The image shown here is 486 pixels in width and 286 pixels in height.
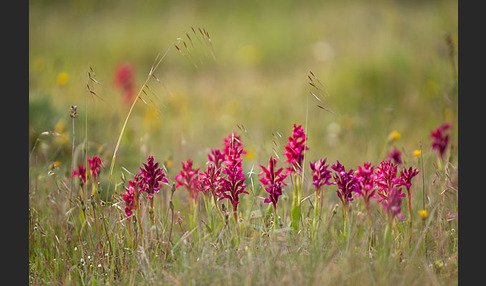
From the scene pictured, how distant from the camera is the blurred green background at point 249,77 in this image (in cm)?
463

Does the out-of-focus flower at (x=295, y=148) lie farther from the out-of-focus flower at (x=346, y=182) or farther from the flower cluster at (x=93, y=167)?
the flower cluster at (x=93, y=167)

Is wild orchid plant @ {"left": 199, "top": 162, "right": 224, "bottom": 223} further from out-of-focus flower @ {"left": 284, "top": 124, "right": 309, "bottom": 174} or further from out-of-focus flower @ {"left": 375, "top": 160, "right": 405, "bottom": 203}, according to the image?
out-of-focus flower @ {"left": 375, "top": 160, "right": 405, "bottom": 203}

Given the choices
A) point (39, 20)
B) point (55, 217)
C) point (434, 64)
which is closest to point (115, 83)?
point (55, 217)

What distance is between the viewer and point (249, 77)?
25.2 feet

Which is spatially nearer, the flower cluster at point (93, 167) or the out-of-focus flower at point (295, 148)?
the out-of-focus flower at point (295, 148)

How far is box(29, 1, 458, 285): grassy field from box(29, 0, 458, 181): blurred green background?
0.03 m

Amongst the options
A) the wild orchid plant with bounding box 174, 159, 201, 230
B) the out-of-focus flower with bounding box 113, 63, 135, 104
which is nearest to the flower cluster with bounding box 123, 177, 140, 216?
the wild orchid plant with bounding box 174, 159, 201, 230

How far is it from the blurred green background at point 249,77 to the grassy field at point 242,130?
3cm

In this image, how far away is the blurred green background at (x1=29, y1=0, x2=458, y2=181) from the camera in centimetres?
463

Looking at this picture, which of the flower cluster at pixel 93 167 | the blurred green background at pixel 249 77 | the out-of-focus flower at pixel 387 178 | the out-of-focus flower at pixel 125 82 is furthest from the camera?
the out-of-focus flower at pixel 125 82

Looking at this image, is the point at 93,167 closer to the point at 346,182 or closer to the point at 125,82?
the point at 346,182

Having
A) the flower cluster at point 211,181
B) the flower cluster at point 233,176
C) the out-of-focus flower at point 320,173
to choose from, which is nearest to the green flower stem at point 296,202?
the out-of-focus flower at point 320,173

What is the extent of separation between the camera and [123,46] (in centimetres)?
868

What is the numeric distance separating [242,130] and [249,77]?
493 cm
